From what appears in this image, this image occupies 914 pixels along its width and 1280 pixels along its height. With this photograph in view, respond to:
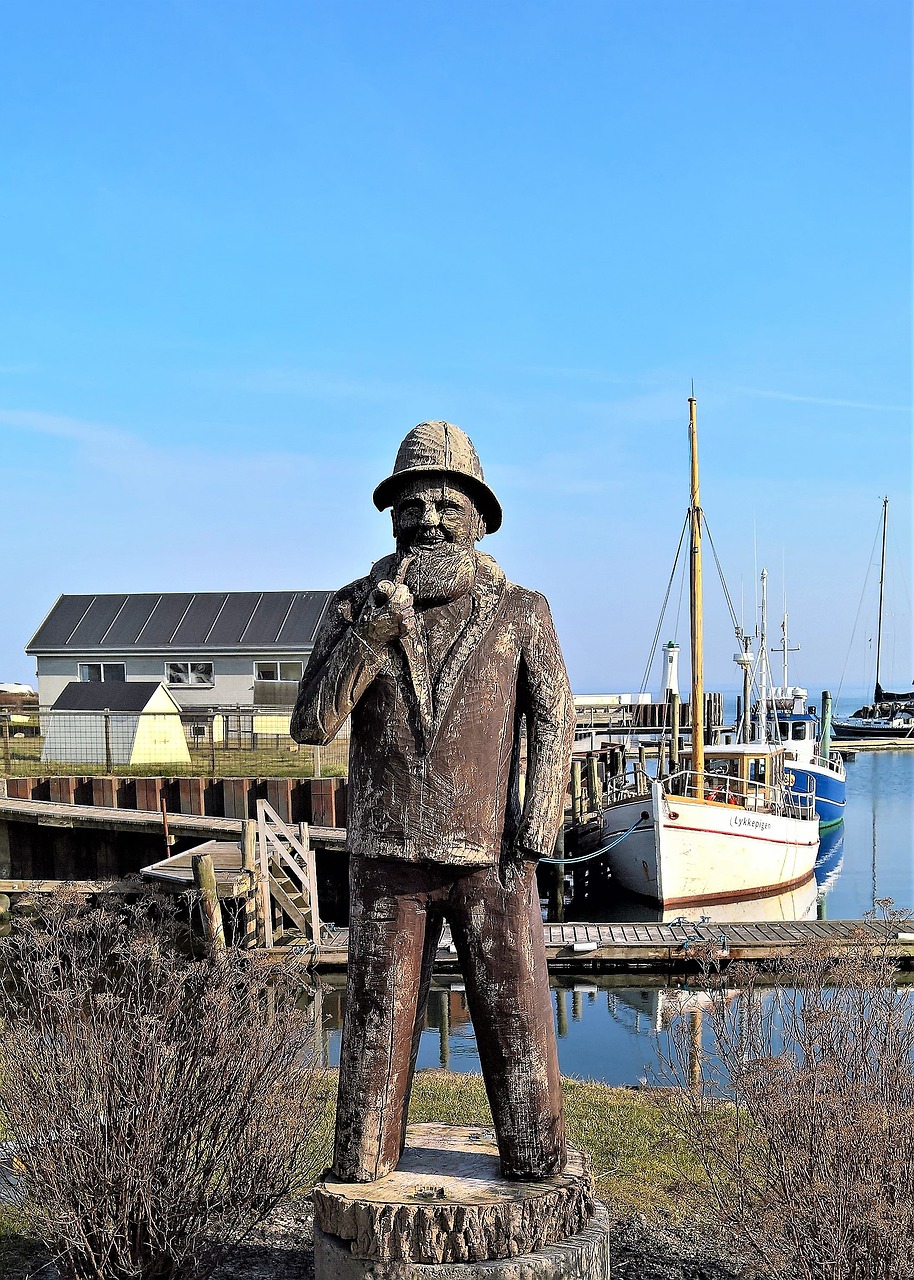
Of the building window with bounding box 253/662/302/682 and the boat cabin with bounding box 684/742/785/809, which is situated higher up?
the building window with bounding box 253/662/302/682

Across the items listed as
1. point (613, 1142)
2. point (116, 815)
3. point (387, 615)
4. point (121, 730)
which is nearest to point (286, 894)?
point (116, 815)

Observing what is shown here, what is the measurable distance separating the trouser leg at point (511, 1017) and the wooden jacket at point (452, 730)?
0.59ft

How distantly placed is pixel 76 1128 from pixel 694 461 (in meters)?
19.3

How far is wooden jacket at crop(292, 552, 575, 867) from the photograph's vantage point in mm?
4371

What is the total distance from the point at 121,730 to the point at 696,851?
1300 centimetres

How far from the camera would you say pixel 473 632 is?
14.9 feet

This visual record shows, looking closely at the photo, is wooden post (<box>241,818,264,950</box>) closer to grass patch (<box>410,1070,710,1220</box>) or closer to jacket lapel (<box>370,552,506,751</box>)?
grass patch (<box>410,1070,710,1220</box>)

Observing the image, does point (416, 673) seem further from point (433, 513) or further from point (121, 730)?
point (121, 730)

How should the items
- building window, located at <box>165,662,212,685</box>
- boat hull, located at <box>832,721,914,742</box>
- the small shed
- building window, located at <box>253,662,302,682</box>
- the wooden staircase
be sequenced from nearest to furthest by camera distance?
the wooden staircase, the small shed, building window, located at <box>253,662,302,682</box>, building window, located at <box>165,662,212,685</box>, boat hull, located at <box>832,721,914,742</box>

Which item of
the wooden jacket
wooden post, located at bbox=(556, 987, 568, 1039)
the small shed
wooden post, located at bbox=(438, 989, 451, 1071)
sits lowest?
wooden post, located at bbox=(556, 987, 568, 1039)

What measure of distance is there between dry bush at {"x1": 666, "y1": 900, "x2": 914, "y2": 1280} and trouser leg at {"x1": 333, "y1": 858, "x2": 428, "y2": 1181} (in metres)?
1.49

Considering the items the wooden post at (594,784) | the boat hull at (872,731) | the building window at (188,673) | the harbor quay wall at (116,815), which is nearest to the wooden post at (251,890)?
the harbor quay wall at (116,815)

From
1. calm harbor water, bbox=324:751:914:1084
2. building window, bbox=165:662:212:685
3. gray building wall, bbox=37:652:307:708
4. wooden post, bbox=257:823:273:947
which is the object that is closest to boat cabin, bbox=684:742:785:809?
calm harbor water, bbox=324:751:914:1084

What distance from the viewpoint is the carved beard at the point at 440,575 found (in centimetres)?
456
